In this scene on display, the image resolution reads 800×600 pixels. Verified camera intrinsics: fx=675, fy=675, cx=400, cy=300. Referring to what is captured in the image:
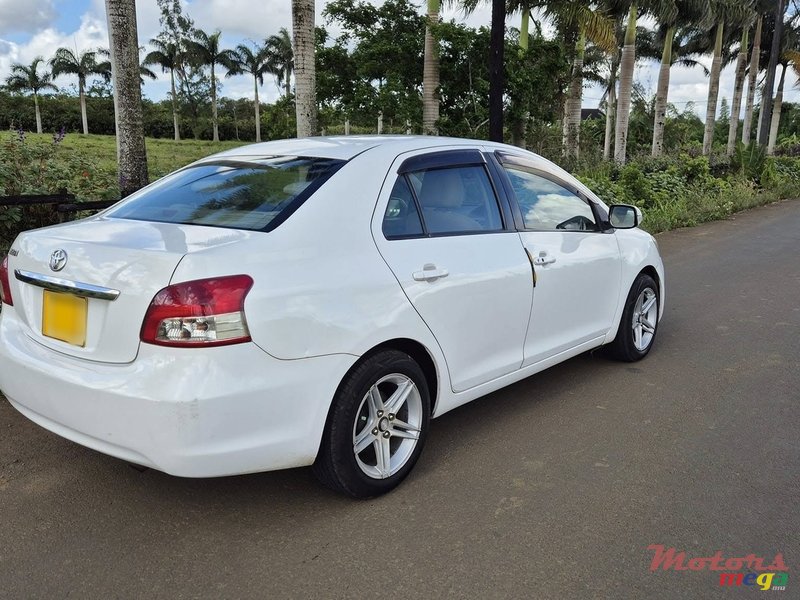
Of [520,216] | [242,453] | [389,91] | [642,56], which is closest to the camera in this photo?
[242,453]

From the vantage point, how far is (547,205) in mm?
4250

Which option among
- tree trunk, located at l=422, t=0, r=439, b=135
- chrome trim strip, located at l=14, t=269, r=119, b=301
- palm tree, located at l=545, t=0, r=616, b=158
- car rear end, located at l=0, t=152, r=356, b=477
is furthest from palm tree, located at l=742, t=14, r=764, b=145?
chrome trim strip, located at l=14, t=269, r=119, b=301

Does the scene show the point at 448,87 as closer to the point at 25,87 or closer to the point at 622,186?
the point at 622,186

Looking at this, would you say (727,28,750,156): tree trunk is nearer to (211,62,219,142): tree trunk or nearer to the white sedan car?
the white sedan car

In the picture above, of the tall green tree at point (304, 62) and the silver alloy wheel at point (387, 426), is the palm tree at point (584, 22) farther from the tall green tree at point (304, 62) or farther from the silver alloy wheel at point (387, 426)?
the silver alloy wheel at point (387, 426)

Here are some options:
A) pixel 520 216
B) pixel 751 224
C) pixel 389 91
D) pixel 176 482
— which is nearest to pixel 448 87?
pixel 389 91

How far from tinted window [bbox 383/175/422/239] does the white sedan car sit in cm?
1

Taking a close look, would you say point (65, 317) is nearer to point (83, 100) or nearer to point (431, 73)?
point (431, 73)

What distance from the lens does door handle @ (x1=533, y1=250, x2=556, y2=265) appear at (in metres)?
3.88

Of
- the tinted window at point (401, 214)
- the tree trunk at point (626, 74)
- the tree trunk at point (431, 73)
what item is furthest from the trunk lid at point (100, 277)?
the tree trunk at point (626, 74)

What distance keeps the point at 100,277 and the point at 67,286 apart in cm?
20

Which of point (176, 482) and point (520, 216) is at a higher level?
point (520, 216)

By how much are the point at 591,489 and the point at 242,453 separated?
1.68 metres

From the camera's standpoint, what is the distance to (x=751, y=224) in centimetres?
1388
